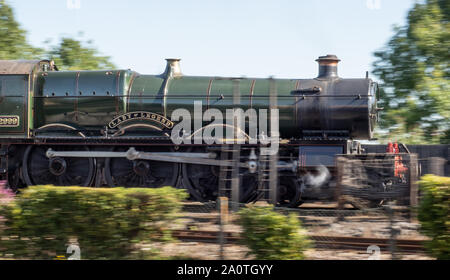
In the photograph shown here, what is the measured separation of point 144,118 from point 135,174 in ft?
4.86

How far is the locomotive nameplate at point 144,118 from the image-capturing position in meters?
12.7

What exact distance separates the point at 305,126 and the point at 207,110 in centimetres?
244

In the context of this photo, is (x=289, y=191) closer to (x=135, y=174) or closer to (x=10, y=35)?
(x=135, y=174)

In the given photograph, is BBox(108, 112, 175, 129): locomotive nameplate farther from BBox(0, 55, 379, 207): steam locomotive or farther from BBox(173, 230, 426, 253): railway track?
BBox(173, 230, 426, 253): railway track

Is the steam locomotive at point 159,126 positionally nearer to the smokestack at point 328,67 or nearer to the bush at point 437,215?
the smokestack at point 328,67

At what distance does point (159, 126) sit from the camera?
500 inches

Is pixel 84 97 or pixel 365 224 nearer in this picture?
pixel 365 224

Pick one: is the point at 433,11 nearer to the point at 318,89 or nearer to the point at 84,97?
the point at 318,89

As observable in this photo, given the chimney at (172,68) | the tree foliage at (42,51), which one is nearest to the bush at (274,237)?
the chimney at (172,68)

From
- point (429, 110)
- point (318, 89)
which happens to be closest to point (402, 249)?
point (318, 89)

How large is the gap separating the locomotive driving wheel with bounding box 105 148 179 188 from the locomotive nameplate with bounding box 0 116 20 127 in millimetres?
2489
